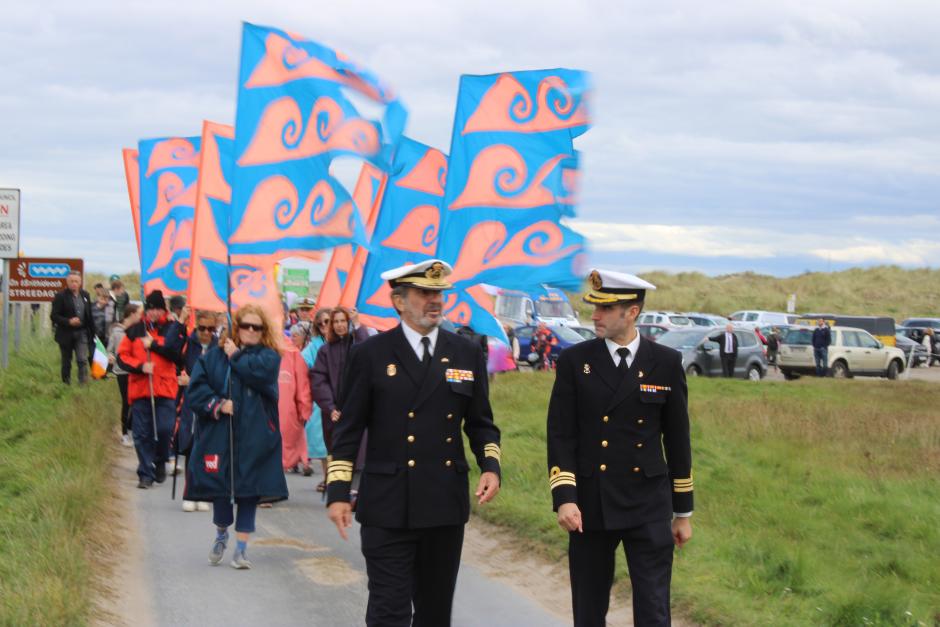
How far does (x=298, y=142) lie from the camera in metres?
11.7

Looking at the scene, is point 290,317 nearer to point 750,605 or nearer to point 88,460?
point 88,460

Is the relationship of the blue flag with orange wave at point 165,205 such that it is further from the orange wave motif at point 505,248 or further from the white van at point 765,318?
the white van at point 765,318

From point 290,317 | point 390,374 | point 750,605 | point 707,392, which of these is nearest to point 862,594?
point 750,605

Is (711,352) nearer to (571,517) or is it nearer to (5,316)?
(5,316)

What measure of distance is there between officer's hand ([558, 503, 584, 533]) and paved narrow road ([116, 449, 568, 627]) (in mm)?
2114

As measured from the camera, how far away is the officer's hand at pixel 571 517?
5.12 metres

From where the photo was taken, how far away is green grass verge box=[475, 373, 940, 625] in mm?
7117

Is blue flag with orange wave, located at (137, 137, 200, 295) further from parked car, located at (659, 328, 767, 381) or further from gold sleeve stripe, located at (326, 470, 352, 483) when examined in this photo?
parked car, located at (659, 328, 767, 381)

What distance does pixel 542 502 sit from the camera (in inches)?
412

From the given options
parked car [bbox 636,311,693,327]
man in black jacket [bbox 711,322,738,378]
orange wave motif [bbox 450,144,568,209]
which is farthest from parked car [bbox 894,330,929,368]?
orange wave motif [bbox 450,144,568,209]

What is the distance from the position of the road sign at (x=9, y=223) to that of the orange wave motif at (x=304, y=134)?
1276 centimetres

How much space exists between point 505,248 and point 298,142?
2170 millimetres

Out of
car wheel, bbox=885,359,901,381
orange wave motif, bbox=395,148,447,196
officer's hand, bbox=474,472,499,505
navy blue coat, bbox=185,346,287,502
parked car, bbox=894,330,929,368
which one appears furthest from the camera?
parked car, bbox=894,330,929,368

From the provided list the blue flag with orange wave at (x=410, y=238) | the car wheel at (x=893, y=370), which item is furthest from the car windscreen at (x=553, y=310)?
the blue flag with orange wave at (x=410, y=238)
